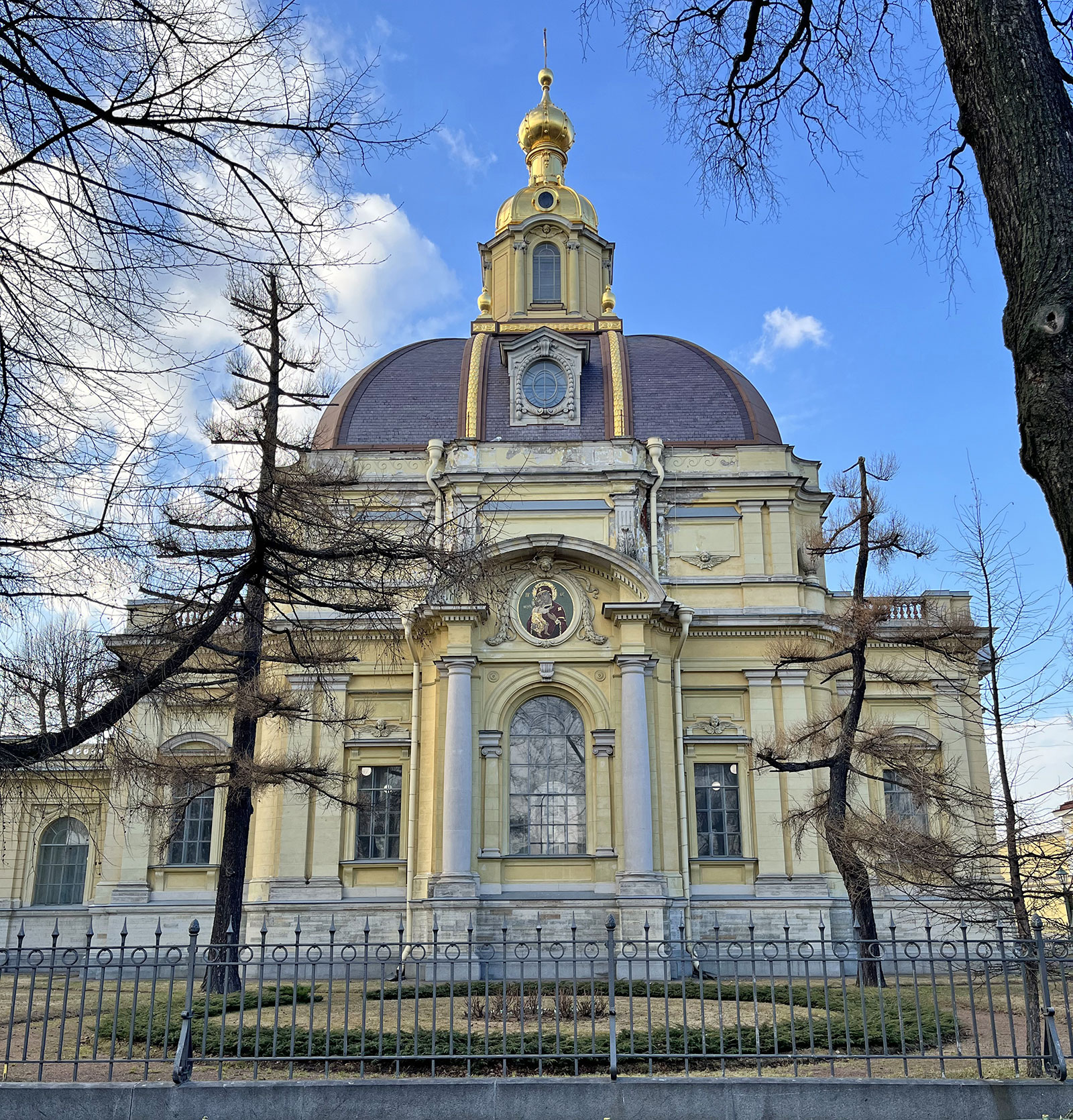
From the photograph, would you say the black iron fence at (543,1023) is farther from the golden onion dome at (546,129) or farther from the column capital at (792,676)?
the golden onion dome at (546,129)

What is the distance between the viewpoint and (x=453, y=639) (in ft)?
72.6

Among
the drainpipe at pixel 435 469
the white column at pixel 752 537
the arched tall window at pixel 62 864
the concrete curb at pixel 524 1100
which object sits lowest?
the concrete curb at pixel 524 1100

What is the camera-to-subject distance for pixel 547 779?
885 inches

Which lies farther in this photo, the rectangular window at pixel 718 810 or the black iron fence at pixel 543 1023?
the rectangular window at pixel 718 810

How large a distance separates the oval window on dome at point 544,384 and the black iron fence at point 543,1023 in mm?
13668

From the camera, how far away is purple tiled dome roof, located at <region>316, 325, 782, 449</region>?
26.5 meters

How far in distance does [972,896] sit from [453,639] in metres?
12.5

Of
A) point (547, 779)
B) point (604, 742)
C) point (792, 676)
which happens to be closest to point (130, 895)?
point (547, 779)

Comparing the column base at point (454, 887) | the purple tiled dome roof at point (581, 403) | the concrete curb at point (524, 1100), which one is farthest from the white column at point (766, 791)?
the concrete curb at point (524, 1100)

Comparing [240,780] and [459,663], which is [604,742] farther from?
[240,780]

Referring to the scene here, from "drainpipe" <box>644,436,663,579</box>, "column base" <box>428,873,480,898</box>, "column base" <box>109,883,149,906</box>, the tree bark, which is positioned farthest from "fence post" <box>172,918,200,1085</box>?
"drainpipe" <box>644,436,663,579</box>

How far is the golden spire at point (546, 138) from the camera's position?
116 ft

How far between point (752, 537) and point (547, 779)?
7461 millimetres

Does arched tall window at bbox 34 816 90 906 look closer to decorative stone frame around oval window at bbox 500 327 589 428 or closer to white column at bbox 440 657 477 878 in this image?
white column at bbox 440 657 477 878
